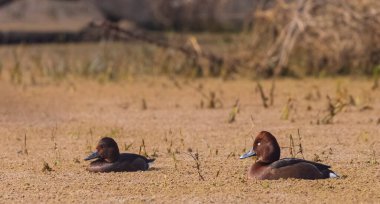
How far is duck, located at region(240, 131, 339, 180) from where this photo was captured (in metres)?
5.83

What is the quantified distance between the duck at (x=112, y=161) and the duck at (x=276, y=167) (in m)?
0.63

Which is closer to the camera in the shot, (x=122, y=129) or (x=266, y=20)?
(x=122, y=129)

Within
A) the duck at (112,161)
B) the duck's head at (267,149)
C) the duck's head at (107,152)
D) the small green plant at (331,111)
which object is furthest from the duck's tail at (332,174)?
the small green plant at (331,111)

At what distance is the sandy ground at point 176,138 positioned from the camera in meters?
5.62

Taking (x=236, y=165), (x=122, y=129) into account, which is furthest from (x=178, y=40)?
(x=236, y=165)

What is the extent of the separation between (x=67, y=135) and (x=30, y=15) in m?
8.19

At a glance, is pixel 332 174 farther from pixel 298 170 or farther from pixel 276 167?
pixel 276 167

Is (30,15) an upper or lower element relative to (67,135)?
upper

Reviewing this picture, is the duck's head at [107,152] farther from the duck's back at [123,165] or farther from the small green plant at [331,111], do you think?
the small green plant at [331,111]

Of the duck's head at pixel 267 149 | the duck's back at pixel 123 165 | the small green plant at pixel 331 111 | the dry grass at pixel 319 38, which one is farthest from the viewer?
the dry grass at pixel 319 38

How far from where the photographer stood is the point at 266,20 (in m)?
11.4

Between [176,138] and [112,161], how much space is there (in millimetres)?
1475

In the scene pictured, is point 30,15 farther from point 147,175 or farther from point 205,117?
point 147,175

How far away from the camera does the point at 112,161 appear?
6188 mm
